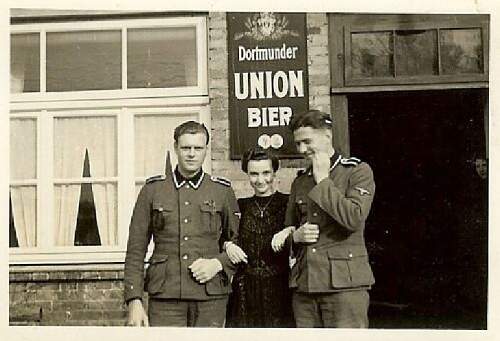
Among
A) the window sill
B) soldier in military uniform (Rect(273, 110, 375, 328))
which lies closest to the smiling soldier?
soldier in military uniform (Rect(273, 110, 375, 328))

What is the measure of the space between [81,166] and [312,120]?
1.56 feet

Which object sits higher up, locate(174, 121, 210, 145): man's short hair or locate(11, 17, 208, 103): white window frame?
locate(11, 17, 208, 103): white window frame

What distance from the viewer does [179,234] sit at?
1344mm

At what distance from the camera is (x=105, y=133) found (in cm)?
136

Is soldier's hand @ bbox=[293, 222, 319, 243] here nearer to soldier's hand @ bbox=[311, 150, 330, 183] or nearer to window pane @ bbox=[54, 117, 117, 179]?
soldier's hand @ bbox=[311, 150, 330, 183]

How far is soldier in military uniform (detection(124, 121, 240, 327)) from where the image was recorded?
1335mm

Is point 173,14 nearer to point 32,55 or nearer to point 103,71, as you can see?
point 103,71

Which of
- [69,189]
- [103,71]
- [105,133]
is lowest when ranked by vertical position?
[69,189]

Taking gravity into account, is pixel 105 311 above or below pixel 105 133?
below

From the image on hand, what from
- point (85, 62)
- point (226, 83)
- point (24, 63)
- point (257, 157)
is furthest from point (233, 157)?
point (24, 63)

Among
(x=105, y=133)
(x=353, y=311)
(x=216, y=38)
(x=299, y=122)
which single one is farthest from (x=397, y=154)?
(x=105, y=133)

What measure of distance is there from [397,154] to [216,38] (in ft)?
1.42

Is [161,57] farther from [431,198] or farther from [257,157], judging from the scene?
[431,198]

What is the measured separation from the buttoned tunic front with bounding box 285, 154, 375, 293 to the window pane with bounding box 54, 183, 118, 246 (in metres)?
0.37
